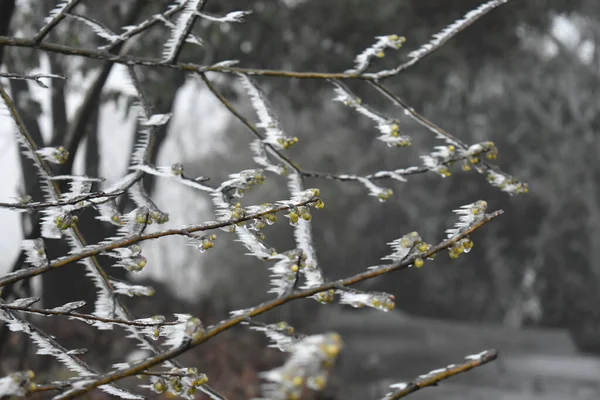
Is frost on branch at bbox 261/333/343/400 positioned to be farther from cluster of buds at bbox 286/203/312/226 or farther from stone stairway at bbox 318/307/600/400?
stone stairway at bbox 318/307/600/400

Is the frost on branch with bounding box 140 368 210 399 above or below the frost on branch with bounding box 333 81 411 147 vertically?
below

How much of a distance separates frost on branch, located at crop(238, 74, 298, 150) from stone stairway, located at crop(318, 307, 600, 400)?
468 cm

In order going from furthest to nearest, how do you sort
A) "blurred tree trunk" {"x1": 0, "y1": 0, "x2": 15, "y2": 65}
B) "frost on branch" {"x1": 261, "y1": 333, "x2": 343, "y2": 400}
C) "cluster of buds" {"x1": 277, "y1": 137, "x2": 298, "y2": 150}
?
"blurred tree trunk" {"x1": 0, "y1": 0, "x2": 15, "y2": 65}
"cluster of buds" {"x1": 277, "y1": 137, "x2": 298, "y2": 150}
"frost on branch" {"x1": 261, "y1": 333, "x2": 343, "y2": 400}

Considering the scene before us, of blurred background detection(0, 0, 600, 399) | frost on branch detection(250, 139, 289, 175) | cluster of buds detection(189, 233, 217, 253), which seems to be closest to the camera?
cluster of buds detection(189, 233, 217, 253)

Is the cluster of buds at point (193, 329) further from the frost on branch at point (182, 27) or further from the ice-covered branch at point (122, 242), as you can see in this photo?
the frost on branch at point (182, 27)

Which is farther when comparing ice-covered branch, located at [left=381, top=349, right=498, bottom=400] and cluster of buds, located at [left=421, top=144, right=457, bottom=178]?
cluster of buds, located at [left=421, top=144, right=457, bottom=178]

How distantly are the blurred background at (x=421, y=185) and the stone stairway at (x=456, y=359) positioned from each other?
0.13 ft

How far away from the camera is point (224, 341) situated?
6.36m

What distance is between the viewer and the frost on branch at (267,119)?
1494 mm

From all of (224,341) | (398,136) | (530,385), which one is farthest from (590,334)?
(398,136)

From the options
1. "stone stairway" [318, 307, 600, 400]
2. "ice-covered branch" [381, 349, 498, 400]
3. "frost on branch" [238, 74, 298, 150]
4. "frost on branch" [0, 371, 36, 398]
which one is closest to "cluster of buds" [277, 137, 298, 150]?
"frost on branch" [238, 74, 298, 150]

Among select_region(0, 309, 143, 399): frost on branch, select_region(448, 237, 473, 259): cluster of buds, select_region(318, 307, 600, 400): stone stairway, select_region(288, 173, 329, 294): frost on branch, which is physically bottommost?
select_region(318, 307, 600, 400): stone stairway

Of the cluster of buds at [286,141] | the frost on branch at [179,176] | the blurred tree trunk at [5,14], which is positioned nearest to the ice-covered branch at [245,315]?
the frost on branch at [179,176]

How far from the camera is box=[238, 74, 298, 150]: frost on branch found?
1.49 metres
